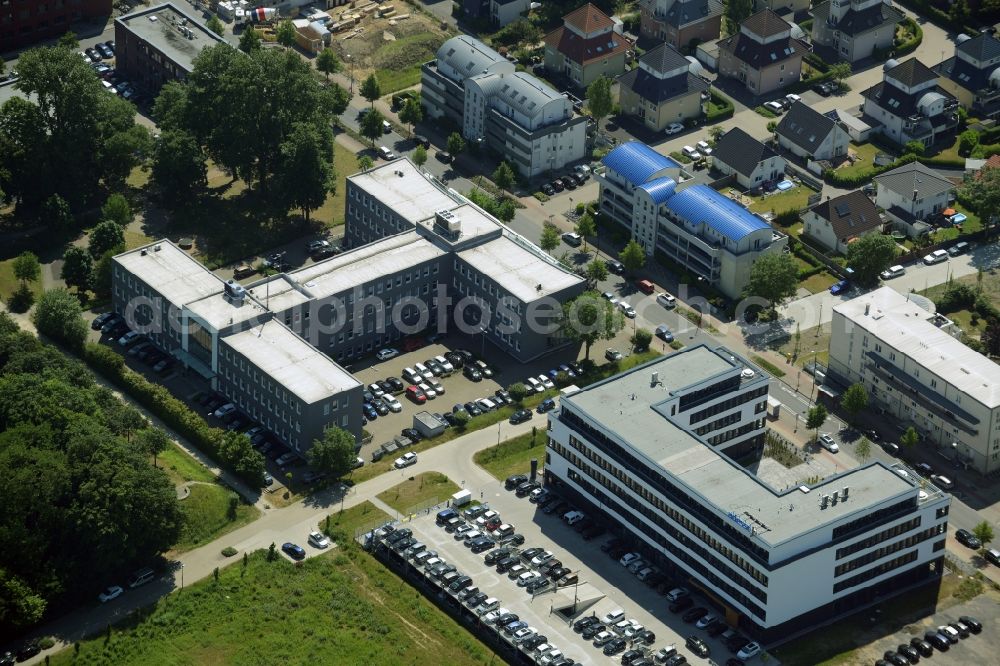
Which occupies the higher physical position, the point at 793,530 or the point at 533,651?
the point at 793,530

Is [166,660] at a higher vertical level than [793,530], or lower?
lower

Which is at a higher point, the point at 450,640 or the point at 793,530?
the point at 793,530

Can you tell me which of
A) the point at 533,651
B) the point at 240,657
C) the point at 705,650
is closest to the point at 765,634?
the point at 705,650

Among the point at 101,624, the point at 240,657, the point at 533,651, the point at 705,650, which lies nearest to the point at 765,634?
the point at 705,650

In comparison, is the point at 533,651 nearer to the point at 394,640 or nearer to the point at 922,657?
the point at 394,640

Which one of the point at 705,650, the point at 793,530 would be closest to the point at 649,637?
the point at 705,650

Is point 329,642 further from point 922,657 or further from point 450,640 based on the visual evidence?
point 922,657

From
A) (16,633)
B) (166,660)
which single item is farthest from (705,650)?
(16,633)
